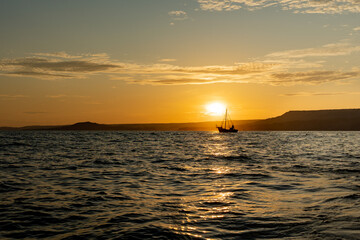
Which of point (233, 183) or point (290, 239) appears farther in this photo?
point (233, 183)

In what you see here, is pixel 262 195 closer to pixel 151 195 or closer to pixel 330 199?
pixel 330 199

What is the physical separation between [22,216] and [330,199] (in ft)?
39.2

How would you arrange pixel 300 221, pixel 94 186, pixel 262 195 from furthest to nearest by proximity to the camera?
pixel 94 186 < pixel 262 195 < pixel 300 221

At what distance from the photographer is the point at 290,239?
873 cm

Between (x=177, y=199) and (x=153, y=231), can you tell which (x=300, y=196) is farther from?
(x=153, y=231)

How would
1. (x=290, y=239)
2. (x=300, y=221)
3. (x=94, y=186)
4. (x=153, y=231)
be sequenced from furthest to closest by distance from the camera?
(x=94, y=186) < (x=300, y=221) < (x=153, y=231) < (x=290, y=239)

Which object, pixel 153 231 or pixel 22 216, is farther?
pixel 22 216

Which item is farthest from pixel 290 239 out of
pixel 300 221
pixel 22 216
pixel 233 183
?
pixel 233 183

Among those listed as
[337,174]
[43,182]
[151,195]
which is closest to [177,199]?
[151,195]

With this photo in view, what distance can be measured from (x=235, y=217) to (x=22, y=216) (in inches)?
282

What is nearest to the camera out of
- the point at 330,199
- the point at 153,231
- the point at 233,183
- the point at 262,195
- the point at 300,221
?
the point at 153,231

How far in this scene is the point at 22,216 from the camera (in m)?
11.1

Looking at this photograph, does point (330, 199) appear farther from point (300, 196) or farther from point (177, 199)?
point (177, 199)

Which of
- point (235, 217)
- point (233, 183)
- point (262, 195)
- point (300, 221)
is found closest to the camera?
point (300, 221)
